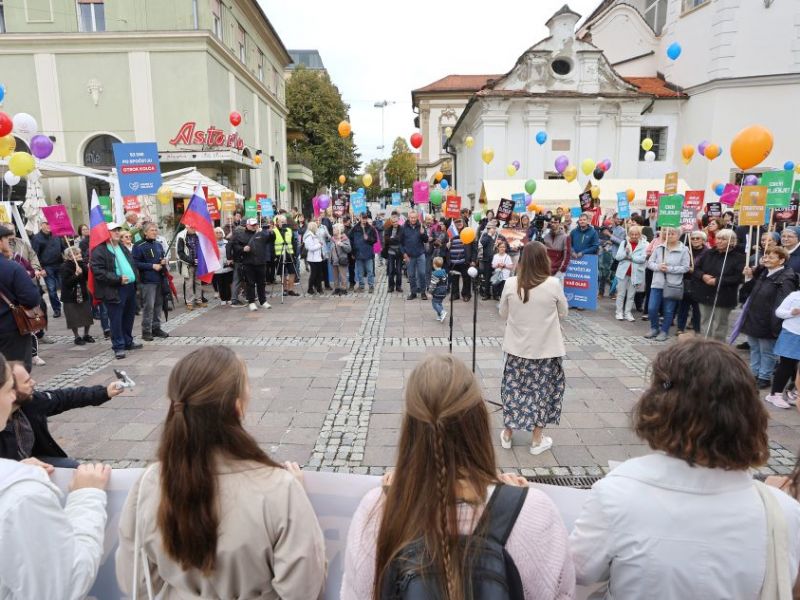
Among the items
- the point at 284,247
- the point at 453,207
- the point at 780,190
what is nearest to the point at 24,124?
the point at 284,247

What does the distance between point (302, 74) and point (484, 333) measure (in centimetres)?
3942

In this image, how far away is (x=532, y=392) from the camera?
4.46 metres

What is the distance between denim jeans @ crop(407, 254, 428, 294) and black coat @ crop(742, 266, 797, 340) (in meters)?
6.82

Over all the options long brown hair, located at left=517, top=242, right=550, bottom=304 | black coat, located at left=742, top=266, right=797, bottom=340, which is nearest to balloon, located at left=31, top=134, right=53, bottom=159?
long brown hair, located at left=517, top=242, right=550, bottom=304

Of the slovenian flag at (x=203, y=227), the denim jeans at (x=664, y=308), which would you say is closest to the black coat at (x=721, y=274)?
the denim jeans at (x=664, y=308)

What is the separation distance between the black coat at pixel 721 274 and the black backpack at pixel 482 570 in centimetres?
712

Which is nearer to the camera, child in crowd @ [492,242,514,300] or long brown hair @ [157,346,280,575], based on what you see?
long brown hair @ [157,346,280,575]

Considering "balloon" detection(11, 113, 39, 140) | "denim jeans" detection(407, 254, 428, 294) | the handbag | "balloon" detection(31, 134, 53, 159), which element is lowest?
"denim jeans" detection(407, 254, 428, 294)

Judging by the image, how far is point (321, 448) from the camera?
4.67 metres

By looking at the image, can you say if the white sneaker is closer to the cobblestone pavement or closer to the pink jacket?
the cobblestone pavement

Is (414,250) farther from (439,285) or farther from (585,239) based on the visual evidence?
(585,239)

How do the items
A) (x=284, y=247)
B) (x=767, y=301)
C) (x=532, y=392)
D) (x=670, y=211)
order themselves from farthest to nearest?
1. (x=284, y=247)
2. (x=670, y=211)
3. (x=767, y=301)
4. (x=532, y=392)

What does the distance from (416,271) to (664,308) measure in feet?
17.5

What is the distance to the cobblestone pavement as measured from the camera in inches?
181
